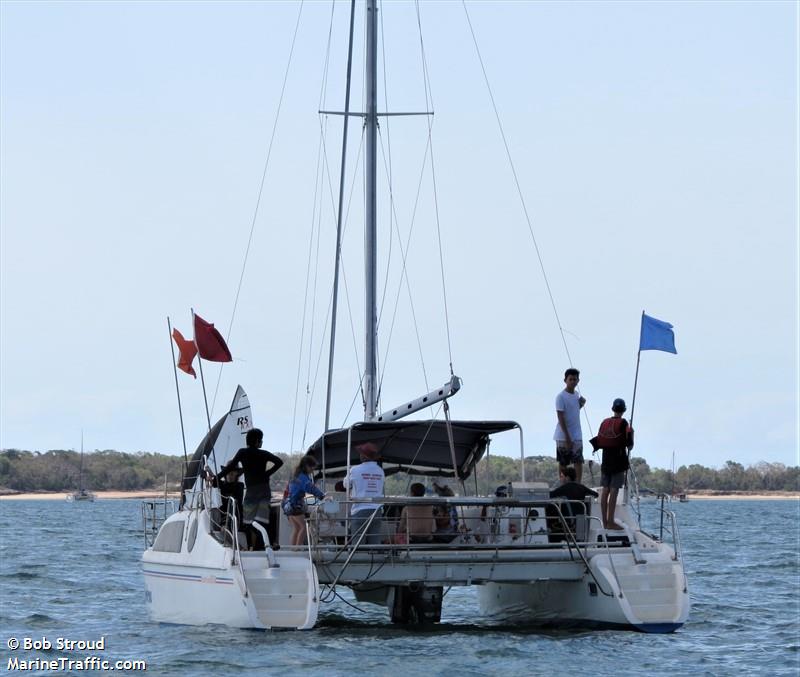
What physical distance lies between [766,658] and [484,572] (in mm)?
3744

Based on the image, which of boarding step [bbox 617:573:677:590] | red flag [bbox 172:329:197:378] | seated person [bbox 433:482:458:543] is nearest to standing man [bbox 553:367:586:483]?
seated person [bbox 433:482:458:543]

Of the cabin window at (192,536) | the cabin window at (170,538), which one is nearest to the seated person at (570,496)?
the cabin window at (192,536)

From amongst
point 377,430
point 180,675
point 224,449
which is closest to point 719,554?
point 224,449

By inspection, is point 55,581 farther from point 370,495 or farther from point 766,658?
point 766,658

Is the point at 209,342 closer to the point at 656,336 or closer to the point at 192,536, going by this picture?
the point at 192,536

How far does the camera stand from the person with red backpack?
19.9 metres

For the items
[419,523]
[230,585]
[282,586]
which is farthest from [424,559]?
[230,585]

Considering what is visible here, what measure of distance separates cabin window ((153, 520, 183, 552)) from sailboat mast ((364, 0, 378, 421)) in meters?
3.36

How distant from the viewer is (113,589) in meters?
29.4

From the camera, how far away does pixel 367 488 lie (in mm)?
19500

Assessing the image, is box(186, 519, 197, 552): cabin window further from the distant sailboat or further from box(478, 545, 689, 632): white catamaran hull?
the distant sailboat

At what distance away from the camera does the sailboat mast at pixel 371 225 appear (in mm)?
23703

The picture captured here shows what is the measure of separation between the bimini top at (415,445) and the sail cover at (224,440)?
6.38 feet

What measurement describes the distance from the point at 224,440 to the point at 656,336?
7.53 m
